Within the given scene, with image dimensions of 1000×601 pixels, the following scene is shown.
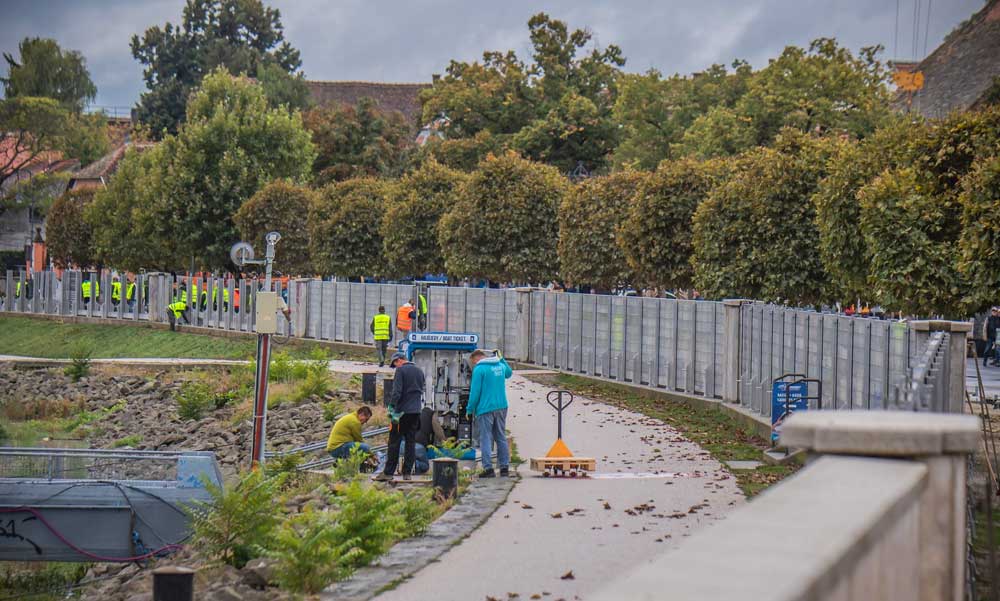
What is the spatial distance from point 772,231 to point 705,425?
7.46 m

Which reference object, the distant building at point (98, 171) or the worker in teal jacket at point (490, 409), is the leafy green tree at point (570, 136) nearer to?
the distant building at point (98, 171)

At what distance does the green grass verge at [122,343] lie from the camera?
55047 mm

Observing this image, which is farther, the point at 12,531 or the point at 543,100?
the point at 543,100

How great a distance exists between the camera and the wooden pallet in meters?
20.3

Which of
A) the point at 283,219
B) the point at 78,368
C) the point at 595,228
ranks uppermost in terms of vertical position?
the point at 283,219

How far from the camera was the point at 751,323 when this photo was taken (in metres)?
28.2

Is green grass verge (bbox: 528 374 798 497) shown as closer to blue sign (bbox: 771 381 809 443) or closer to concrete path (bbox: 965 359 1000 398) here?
blue sign (bbox: 771 381 809 443)

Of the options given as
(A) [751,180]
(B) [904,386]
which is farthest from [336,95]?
(B) [904,386]

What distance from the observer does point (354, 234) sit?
6038 centimetres

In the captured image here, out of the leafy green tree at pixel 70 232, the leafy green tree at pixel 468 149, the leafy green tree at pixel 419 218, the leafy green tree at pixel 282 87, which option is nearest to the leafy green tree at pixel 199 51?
the leafy green tree at pixel 282 87

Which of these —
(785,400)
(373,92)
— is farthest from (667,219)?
(373,92)

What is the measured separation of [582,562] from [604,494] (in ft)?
15.3

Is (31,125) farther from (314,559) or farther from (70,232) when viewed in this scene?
(314,559)

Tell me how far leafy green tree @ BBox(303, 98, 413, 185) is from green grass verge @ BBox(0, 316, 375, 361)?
21.0m
